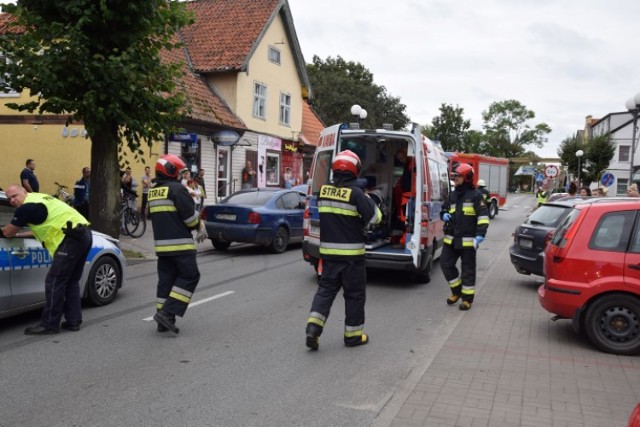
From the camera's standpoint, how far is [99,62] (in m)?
10.0

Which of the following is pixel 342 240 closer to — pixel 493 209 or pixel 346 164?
pixel 346 164

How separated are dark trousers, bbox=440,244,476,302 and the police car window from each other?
80.3 inches

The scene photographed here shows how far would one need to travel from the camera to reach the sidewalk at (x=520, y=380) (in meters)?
4.20

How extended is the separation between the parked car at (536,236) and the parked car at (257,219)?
5.24 meters

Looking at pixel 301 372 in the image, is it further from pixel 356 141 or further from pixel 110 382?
pixel 356 141

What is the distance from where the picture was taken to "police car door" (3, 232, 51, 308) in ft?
20.2

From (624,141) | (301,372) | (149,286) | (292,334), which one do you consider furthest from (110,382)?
(624,141)

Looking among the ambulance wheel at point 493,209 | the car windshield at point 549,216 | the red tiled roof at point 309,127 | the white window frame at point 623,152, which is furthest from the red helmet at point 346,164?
the white window frame at point 623,152

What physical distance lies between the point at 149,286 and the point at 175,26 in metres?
5.10

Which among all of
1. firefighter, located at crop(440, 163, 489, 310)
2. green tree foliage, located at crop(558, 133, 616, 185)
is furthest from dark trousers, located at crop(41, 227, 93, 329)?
Result: green tree foliage, located at crop(558, 133, 616, 185)

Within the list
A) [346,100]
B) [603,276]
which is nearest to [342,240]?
[603,276]

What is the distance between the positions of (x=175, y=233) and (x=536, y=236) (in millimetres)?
6088

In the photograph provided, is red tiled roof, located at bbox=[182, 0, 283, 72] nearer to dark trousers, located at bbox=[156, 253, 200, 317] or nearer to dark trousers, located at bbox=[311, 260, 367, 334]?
dark trousers, located at bbox=[156, 253, 200, 317]

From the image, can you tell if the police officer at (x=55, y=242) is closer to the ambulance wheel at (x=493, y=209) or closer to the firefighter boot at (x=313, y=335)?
the firefighter boot at (x=313, y=335)
